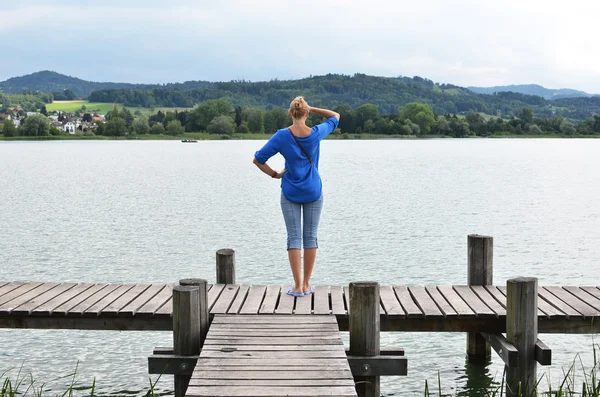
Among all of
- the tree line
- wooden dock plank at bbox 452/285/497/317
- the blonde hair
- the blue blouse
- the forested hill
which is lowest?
wooden dock plank at bbox 452/285/497/317

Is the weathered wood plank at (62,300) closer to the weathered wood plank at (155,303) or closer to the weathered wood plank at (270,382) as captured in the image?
the weathered wood plank at (155,303)

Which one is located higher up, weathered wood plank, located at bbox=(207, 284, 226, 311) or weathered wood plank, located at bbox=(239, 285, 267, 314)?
weathered wood plank, located at bbox=(239, 285, 267, 314)

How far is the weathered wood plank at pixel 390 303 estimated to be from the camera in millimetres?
7332

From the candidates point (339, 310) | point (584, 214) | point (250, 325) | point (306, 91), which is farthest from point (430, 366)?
point (306, 91)

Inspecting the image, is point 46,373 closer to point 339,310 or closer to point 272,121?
point 339,310

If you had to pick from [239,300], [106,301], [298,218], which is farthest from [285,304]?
[106,301]

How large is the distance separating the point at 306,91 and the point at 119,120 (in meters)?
61.4

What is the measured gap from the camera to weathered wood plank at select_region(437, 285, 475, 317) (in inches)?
291

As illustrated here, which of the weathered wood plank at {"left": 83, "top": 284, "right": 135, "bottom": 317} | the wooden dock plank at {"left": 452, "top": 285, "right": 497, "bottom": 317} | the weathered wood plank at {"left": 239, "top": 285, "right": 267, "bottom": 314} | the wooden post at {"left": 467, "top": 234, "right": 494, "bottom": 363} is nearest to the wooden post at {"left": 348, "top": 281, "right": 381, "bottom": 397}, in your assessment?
the weathered wood plank at {"left": 239, "top": 285, "right": 267, "bottom": 314}

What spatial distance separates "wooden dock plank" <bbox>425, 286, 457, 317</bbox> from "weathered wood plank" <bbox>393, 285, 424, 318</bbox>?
24 centimetres

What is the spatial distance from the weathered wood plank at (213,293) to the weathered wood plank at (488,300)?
115 inches

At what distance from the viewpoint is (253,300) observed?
7.93 meters

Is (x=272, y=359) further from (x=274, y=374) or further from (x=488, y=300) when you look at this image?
(x=488, y=300)

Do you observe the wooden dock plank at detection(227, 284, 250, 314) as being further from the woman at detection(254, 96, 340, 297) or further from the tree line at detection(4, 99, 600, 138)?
the tree line at detection(4, 99, 600, 138)
